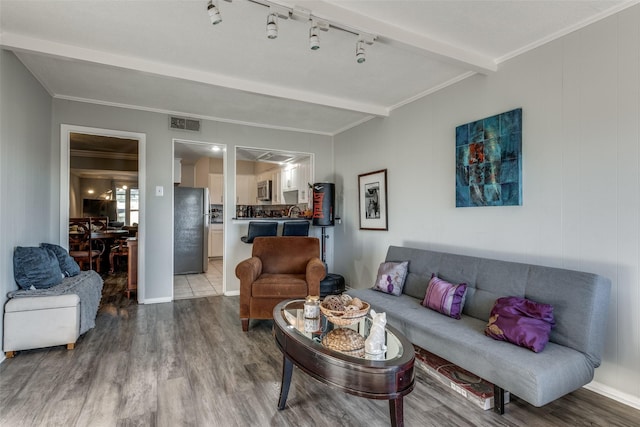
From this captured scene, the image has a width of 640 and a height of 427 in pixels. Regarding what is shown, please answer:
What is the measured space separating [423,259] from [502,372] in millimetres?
1436

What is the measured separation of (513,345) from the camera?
78.2 inches

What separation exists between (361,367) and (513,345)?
1111 millimetres

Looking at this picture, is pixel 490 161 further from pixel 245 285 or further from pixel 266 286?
pixel 245 285

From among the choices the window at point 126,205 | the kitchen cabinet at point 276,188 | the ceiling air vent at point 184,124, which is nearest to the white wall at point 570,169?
the ceiling air vent at point 184,124

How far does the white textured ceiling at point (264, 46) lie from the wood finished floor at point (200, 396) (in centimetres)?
243

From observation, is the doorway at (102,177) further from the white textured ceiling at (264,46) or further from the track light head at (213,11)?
the track light head at (213,11)

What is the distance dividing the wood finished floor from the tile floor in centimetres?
171

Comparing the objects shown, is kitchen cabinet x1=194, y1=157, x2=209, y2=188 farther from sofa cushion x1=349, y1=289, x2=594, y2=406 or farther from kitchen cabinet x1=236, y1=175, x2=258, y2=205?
sofa cushion x1=349, y1=289, x2=594, y2=406

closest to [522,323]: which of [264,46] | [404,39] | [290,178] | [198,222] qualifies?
[404,39]

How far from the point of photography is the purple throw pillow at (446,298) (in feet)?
8.32

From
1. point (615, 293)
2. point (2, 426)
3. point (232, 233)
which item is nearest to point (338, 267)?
point (232, 233)

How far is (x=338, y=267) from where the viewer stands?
529cm

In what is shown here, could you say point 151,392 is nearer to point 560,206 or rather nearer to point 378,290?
point 378,290

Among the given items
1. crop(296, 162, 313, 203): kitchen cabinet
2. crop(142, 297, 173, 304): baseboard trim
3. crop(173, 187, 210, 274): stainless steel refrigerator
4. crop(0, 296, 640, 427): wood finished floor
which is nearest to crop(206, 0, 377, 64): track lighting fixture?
crop(0, 296, 640, 427): wood finished floor
